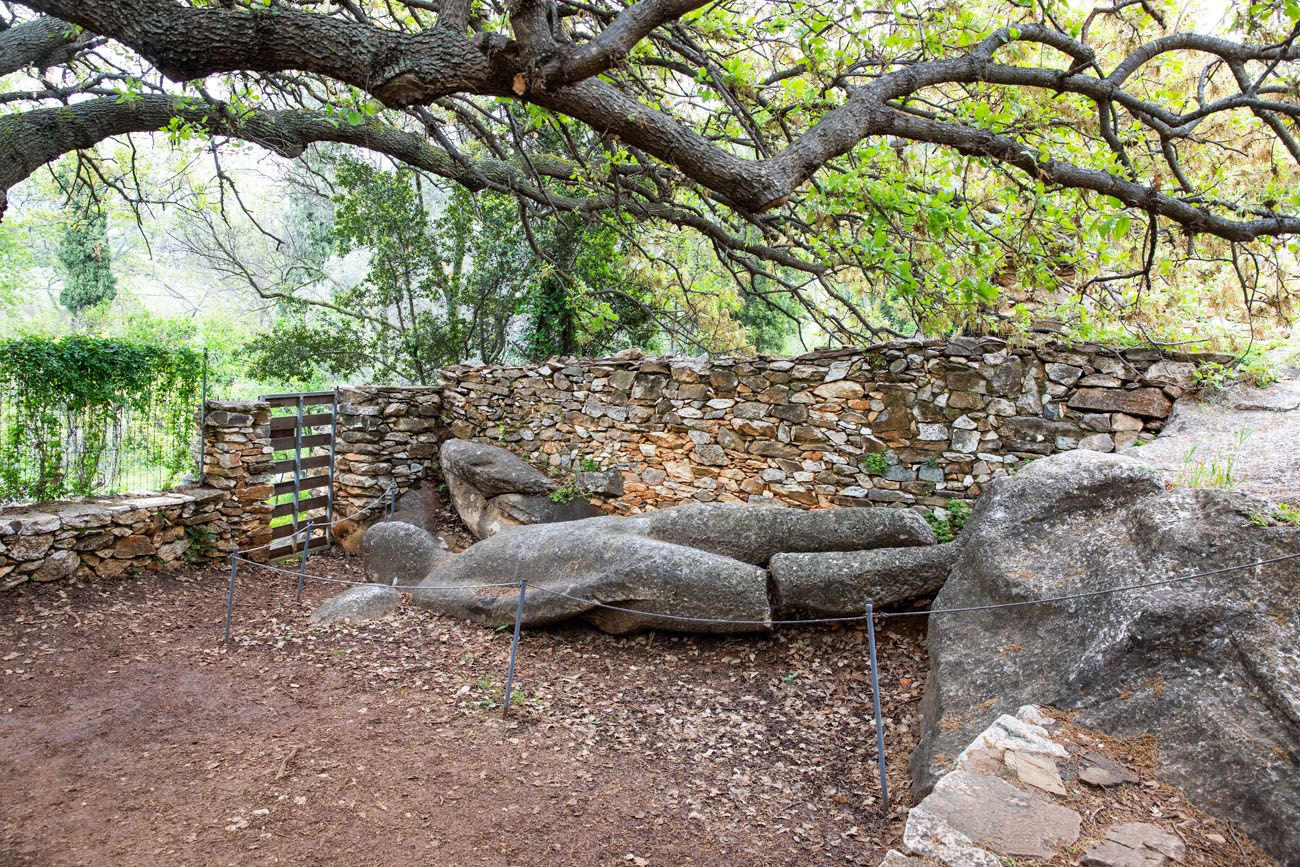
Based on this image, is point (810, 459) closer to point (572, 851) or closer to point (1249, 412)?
point (1249, 412)

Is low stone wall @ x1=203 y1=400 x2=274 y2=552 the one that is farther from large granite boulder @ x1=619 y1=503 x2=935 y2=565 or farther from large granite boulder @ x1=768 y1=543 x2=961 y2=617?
large granite boulder @ x1=768 y1=543 x2=961 y2=617

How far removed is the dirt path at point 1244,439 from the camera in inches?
133

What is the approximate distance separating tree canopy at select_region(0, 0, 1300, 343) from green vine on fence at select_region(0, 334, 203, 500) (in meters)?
1.46

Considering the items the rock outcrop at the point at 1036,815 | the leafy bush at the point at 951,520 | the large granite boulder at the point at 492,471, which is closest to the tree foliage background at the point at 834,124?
the leafy bush at the point at 951,520

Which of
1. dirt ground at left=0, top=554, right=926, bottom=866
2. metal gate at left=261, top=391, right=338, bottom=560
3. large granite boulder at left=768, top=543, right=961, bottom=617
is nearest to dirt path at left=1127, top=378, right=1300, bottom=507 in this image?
large granite boulder at left=768, top=543, right=961, bottom=617

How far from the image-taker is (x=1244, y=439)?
418 centimetres

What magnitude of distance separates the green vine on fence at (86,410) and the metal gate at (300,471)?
0.94 meters

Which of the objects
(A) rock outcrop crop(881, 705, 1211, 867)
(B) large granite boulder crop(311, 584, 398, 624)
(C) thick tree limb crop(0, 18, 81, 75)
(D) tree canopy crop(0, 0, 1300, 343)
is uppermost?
(C) thick tree limb crop(0, 18, 81, 75)

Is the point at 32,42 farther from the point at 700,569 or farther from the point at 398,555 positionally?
the point at 700,569

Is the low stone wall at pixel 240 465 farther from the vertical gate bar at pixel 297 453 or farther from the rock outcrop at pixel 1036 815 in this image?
the rock outcrop at pixel 1036 815

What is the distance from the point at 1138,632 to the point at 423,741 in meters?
3.41

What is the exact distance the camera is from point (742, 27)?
5.16 meters

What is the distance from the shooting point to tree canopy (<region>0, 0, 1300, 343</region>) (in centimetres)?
277

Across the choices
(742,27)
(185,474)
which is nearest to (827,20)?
(742,27)
